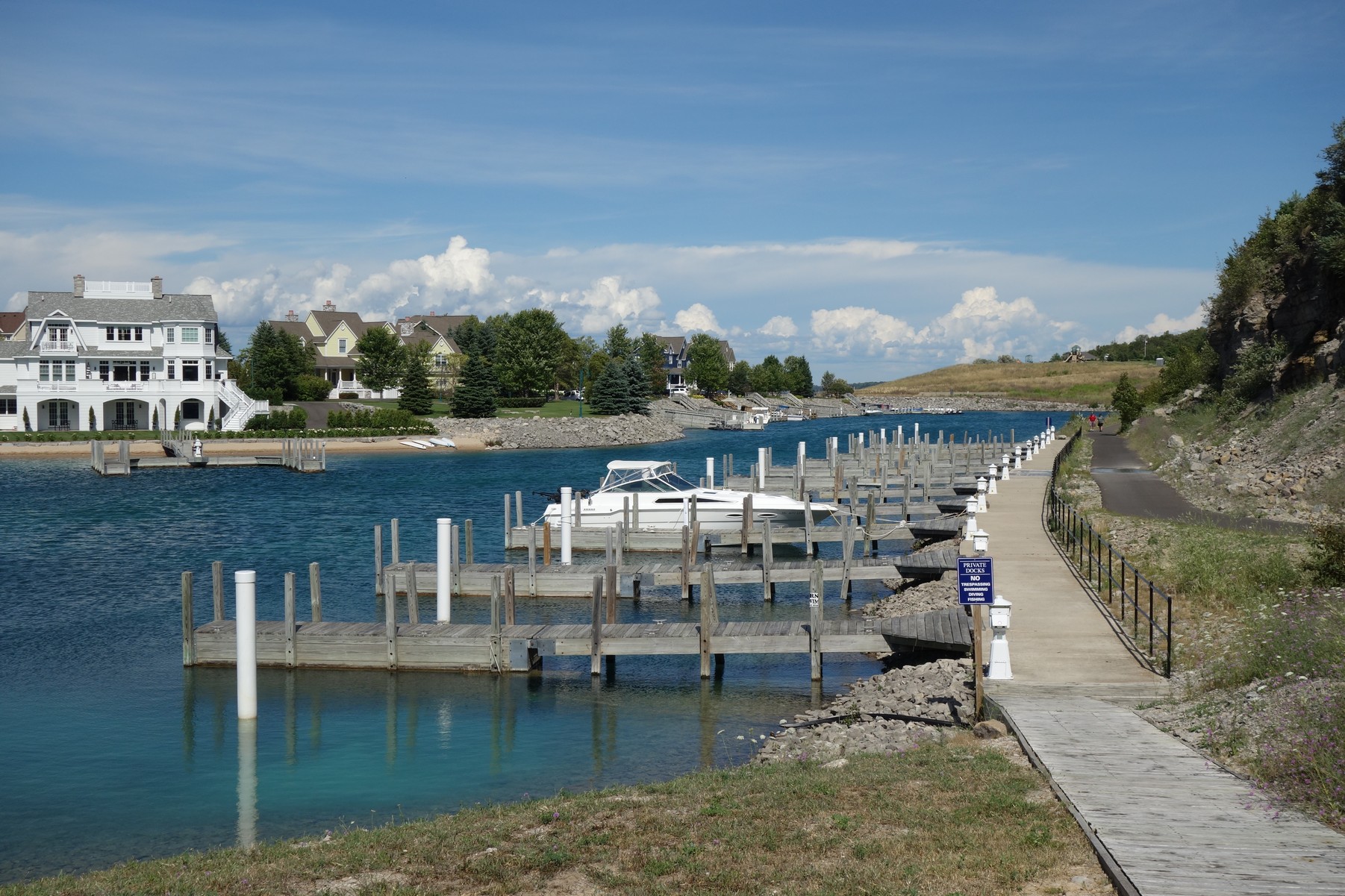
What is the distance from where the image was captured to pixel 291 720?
61.3 ft

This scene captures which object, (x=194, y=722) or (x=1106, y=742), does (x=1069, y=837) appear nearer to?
(x=1106, y=742)

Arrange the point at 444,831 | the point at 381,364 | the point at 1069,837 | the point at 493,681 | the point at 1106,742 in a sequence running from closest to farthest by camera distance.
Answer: the point at 1069,837 < the point at 444,831 < the point at 1106,742 < the point at 493,681 < the point at 381,364

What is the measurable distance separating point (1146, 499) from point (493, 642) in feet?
71.7

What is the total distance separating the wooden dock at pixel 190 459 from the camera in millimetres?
70250

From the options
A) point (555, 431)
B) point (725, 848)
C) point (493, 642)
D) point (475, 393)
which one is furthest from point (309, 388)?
point (725, 848)

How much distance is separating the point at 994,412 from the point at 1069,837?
19792 cm

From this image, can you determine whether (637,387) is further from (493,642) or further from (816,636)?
(816,636)

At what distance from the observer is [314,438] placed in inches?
3319

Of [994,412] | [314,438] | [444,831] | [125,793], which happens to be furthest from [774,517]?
[994,412]

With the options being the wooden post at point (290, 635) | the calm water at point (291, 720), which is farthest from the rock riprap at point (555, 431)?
the wooden post at point (290, 635)

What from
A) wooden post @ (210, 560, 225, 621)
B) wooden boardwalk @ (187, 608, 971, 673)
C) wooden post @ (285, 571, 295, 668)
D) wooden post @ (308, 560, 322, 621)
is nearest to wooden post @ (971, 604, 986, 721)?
wooden boardwalk @ (187, 608, 971, 673)

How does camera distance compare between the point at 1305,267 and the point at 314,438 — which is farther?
the point at 314,438

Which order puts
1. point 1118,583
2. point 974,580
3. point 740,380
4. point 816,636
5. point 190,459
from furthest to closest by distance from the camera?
point 740,380, point 190,459, point 1118,583, point 816,636, point 974,580

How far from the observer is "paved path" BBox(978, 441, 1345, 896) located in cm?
786
